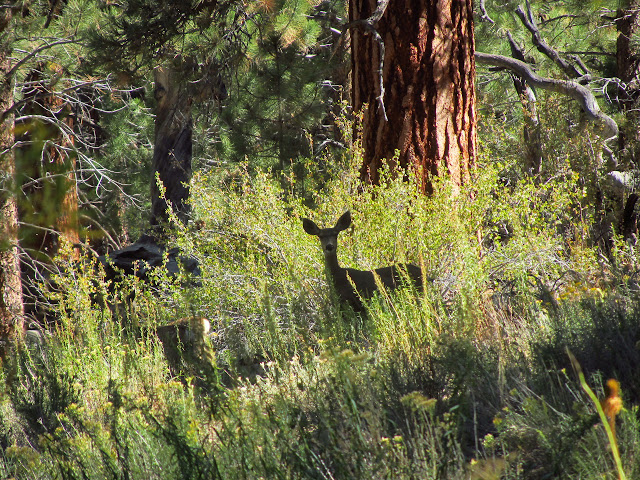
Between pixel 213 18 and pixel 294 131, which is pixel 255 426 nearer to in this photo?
pixel 213 18

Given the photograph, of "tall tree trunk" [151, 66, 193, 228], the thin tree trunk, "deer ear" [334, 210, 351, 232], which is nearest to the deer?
"deer ear" [334, 210, 351, 232]

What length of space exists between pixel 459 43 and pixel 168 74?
689 centimetres

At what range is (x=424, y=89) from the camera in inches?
243

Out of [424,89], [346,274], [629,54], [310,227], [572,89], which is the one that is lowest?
[346,274]

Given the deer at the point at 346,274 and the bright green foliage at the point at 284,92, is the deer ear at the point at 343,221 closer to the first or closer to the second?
the deer at the point at 346,274

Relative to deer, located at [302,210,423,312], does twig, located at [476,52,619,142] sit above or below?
above

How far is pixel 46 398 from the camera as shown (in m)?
4.07

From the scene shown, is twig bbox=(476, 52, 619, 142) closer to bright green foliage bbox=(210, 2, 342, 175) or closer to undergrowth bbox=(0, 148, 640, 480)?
undergrowth bbox=(0, 148, 640, 480)

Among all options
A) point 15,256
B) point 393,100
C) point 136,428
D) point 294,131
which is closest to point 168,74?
point 294,131

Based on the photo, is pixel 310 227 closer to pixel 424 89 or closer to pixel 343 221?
pixel 343 221

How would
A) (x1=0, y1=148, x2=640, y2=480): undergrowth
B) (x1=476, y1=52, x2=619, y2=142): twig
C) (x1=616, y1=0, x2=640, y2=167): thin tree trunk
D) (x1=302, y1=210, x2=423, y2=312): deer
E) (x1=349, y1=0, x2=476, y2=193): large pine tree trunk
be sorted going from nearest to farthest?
(x1=0, y1=148, x2=640, y2=480): undergrowth, (x1=302, y1=210, x2=423, y2=312): deer, (x1=349, y1=0, x2=476, y2=193): large pine tree trunk, (x1=476, y1=52, x2=619, y2=142): twig, (x1=616, y1=0, x2=640, y2=167): thin tree trunk

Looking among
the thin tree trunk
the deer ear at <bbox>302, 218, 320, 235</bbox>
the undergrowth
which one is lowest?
the undergrowth

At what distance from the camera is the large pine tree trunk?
Answer: 6137 millimetres

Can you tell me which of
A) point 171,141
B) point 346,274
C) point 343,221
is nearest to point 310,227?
point 343,221
